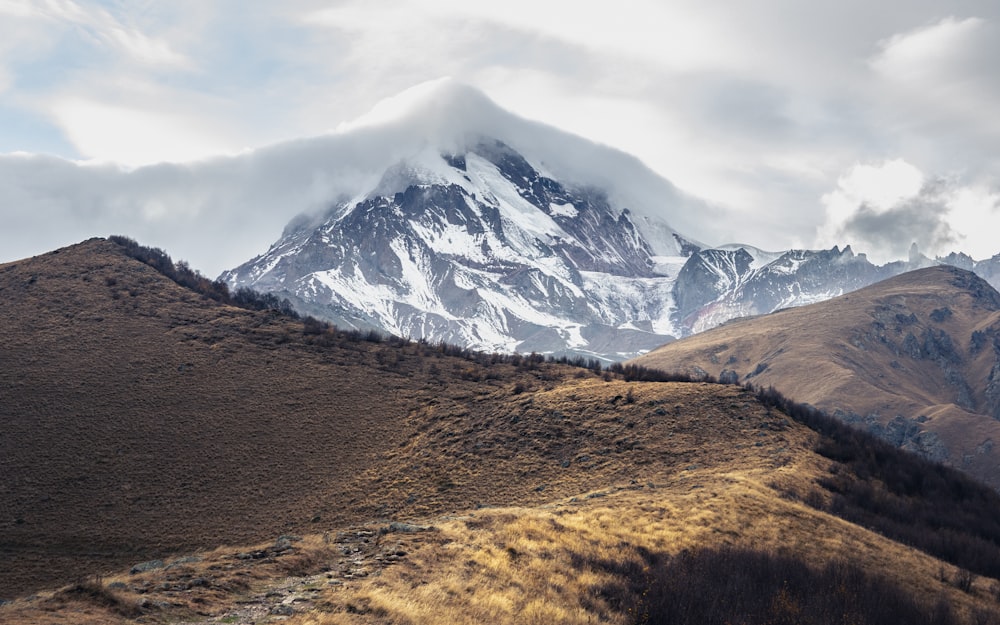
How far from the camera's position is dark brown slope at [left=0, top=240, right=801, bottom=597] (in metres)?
44.8

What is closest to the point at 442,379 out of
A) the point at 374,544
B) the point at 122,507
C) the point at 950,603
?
the point at 122,507

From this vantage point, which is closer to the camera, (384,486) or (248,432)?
(384,486)

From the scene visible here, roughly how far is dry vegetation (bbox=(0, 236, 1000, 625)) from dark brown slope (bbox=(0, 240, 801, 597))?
0.83 feet

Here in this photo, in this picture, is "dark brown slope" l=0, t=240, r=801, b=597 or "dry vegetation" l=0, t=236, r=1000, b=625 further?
"dark brown slope" l=0, t=240, r=801, b=597

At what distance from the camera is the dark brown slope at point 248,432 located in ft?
147

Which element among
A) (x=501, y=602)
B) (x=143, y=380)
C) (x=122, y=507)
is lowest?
(x=122, y=507)

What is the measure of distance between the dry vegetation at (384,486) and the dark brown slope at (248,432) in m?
0.25

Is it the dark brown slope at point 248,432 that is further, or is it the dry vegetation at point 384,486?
the dark brown slope at point 248,432

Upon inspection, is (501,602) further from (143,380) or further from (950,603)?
(143,380)

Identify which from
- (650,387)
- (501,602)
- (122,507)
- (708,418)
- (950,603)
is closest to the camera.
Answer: (501,602)

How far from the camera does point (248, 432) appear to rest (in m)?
59.0

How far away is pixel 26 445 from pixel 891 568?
5986 cm

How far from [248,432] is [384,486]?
16586 mm

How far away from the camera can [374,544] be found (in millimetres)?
27516
